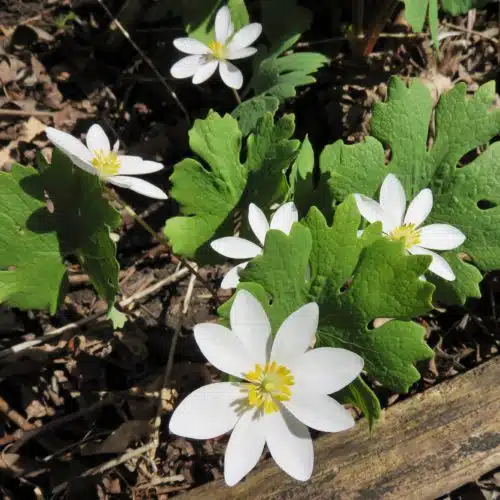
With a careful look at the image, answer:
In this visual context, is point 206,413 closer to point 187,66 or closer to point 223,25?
point 187,66

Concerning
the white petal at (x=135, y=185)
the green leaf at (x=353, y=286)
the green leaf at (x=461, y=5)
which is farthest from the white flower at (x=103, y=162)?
the green leaf at (x=461, y=5)

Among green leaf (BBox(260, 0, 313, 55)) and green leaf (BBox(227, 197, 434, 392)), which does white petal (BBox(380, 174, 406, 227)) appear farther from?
green leaf (BBox(260, 0, 313, 55))

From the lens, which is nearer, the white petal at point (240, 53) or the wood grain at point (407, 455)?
the wood grain at point (407, 455)

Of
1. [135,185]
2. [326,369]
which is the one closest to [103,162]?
[135,185]

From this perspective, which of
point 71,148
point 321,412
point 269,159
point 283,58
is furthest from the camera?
point 283,58

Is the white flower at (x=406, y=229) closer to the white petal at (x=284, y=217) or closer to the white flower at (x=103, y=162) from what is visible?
the white petal at (x=284, y=217)

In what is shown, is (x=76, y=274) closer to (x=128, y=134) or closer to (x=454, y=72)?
(x=128, y=134)
